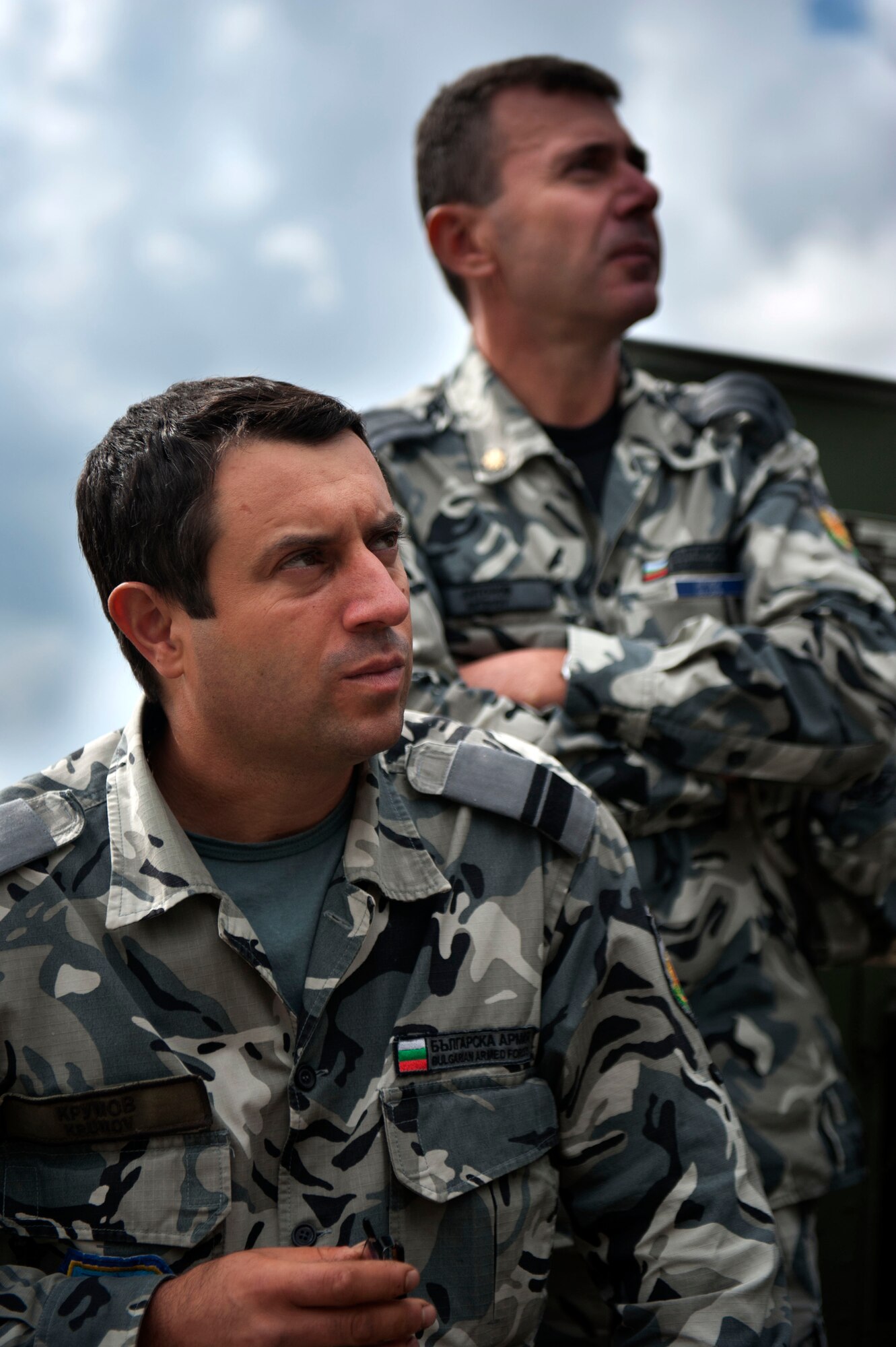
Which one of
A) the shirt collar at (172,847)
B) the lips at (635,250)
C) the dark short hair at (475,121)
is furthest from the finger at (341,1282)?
the dark short hair at (475,121)

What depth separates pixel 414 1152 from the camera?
1627mm

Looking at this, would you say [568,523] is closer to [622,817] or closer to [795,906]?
[622,817]

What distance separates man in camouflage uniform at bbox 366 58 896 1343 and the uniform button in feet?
2.55

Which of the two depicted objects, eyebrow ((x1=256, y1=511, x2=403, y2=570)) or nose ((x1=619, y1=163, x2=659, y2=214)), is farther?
nose ((x1=619, y1=163, x2=659, y2=214))

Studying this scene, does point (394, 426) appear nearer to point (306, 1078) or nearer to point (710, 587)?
point (710, 587)

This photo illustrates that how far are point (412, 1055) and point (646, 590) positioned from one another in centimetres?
116

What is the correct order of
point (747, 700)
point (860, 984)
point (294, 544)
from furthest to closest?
1. point (860, 984)
2. point (747, 700)
3. point (294, 544)

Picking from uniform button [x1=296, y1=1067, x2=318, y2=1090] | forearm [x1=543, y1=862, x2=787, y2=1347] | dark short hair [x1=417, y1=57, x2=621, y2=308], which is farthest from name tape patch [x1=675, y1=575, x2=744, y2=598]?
uniform button [x1=296, y1=1067, x2=318, y2=1090]

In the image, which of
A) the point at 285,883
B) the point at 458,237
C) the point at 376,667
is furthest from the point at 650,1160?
the point at 458,237

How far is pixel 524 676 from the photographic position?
7.59ft

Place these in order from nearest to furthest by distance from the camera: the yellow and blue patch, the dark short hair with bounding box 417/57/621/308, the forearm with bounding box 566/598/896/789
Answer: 1. the yellow and blue patch
2. the forearm with bounding box 566/598/896/789
3. the dark short hair with bounding box 417/57/621/308

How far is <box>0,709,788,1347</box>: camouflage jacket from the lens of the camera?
1570 millimetres

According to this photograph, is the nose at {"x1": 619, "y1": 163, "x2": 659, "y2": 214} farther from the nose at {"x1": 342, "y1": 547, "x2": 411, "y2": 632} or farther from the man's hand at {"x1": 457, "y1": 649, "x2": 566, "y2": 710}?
the nose at {"x1": 342, "y1": 547, "x2": 411, "y2": 632}

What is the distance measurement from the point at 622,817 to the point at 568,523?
25.4 inches
